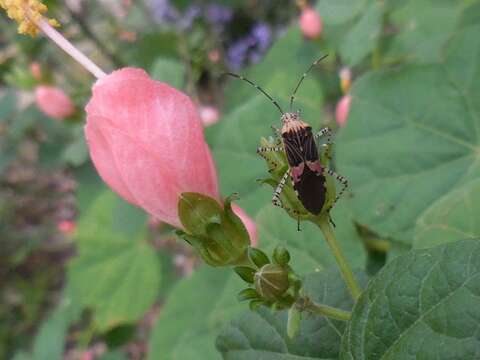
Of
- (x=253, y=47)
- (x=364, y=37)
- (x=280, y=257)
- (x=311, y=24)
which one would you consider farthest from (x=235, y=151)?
(x=253, y=47)

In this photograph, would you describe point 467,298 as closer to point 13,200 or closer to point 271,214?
point 271,214

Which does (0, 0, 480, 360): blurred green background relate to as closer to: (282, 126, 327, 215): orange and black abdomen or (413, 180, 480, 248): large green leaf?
(413, 180, 480, 248): large green leaf

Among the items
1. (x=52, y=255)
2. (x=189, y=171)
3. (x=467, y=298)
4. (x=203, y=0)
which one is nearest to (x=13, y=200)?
(x=52, y=255)

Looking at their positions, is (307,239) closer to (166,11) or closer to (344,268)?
(344,268)

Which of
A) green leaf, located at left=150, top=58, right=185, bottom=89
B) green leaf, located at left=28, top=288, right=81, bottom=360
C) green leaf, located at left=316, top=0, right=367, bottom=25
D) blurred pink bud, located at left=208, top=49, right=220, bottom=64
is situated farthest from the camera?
blurred pink bud, located at left=208, top=49, right=220, bottom=64

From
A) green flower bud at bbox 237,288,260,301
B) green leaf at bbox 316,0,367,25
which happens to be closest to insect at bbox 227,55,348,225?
green flower bud at bbox 237,288,260,301

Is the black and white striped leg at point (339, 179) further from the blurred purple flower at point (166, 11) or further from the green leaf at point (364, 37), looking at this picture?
the blurred purple flower at point (166, 11)
